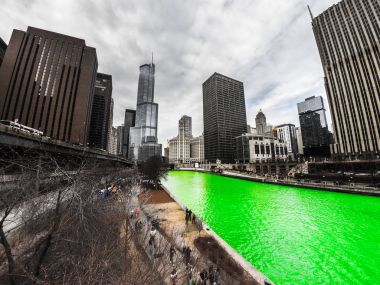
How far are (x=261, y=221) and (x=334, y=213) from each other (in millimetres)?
13253

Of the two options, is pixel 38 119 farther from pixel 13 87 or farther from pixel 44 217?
pixel 44 217

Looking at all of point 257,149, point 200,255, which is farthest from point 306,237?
point 257,149

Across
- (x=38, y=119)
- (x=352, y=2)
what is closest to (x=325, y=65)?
(x=352, y=2)


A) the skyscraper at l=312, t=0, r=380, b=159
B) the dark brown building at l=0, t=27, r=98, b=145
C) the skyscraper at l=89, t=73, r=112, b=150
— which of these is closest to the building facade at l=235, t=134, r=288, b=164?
the skyscraper at l=312, t=0, r=380, b=159

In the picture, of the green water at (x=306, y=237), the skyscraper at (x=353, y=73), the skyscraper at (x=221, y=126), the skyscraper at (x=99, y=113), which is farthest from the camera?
the skyscraper at (x=221, y=126)

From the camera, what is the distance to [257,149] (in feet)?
476

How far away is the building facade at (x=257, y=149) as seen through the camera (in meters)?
144

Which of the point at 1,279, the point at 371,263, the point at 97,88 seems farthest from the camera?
the point at 97,88

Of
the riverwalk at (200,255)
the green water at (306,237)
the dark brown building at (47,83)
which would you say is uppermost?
the dark brown building at (47,83)

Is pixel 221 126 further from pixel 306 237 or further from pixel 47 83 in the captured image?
pixel 306 237

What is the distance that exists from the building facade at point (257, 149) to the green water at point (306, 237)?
365ft

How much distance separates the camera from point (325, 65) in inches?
3396

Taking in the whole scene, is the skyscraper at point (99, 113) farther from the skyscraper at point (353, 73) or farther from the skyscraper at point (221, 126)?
the skyscraper at point (353, 73)

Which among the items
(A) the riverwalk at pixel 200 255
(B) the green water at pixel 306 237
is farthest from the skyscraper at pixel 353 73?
(A) the riverwalk at pixel 200 255
